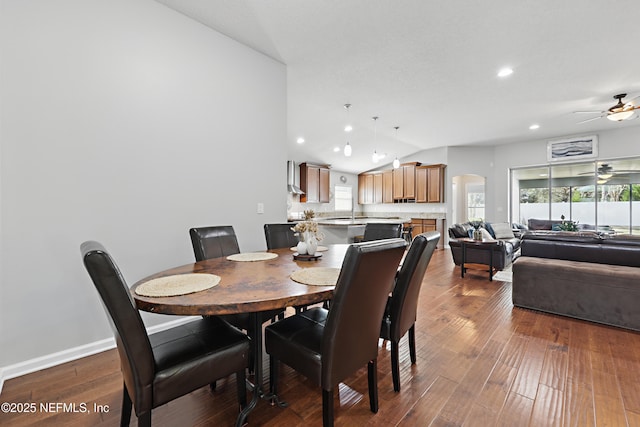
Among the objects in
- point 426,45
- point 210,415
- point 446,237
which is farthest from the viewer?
point 446,237

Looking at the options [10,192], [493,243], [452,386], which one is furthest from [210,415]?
[493,243]

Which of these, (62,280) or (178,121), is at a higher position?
(178,121)

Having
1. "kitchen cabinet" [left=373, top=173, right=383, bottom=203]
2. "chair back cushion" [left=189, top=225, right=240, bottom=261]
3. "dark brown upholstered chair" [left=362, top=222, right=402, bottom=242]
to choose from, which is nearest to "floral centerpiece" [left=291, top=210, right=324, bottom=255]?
"chair back cushion" [left=189, top=225, right=240, bottom=261]

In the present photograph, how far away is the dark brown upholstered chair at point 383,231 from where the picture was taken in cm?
283

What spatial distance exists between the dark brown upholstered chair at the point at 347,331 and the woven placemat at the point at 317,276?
188mm

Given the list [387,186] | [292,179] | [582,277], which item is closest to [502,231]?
[387,186]

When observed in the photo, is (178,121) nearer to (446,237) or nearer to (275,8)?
(275,8)

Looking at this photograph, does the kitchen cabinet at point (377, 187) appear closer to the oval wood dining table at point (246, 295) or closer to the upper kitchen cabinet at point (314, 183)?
the upper kitchen cabinet at point (314, 183)

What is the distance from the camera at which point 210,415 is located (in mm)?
1523

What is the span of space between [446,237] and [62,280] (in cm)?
771

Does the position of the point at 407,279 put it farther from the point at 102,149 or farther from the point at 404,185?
the point at 404,185

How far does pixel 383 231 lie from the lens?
298cm

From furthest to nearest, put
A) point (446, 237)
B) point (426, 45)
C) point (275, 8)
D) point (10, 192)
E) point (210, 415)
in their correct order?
point (446, 237), point (426, 45), point (275, 8), point (10, 192), point (210, 415)

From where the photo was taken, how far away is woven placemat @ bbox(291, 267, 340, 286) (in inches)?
57.4
